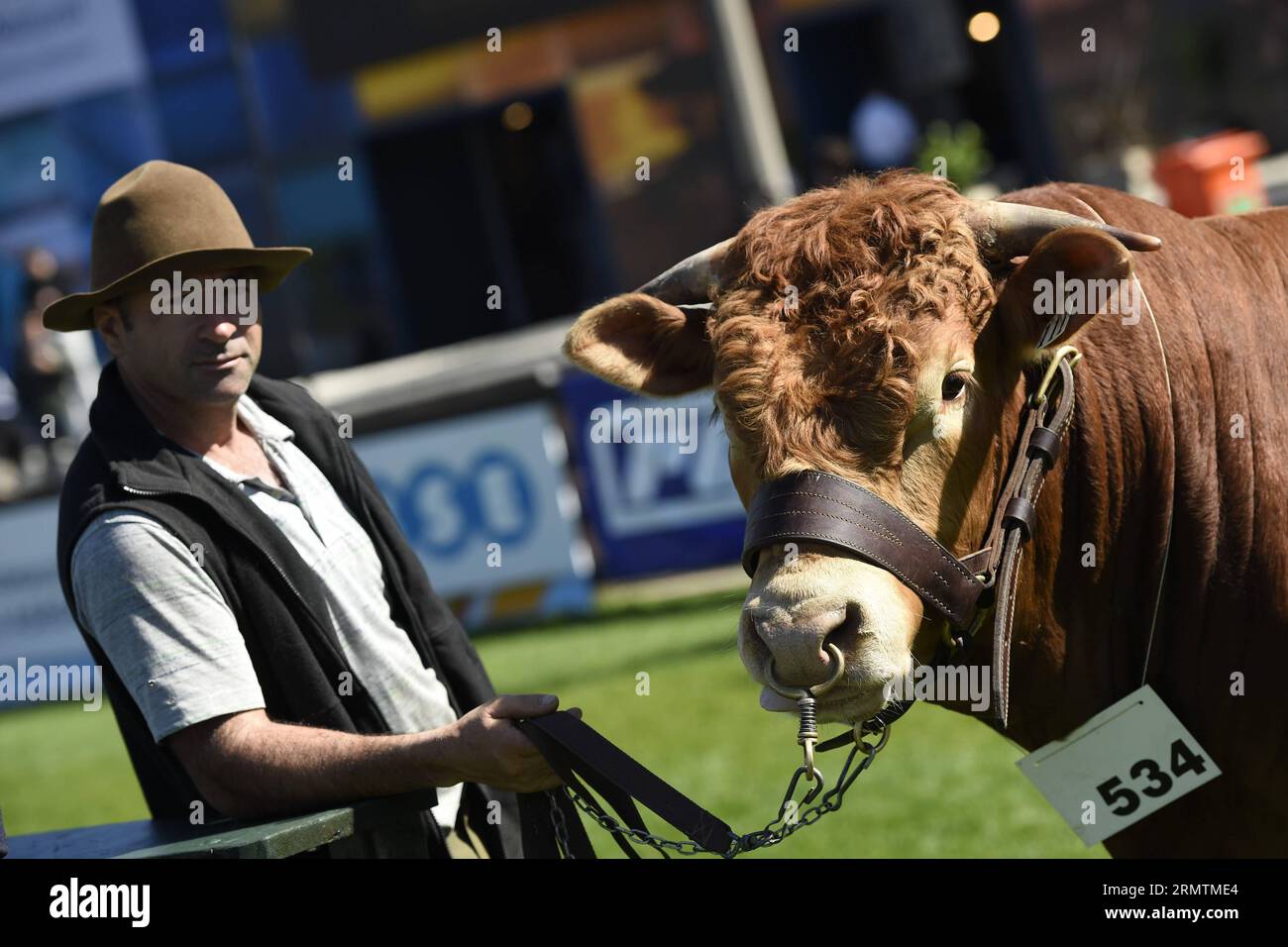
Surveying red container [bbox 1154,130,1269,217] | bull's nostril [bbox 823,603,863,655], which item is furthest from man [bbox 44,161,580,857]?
red container [bbox 1154,130,1269,217]

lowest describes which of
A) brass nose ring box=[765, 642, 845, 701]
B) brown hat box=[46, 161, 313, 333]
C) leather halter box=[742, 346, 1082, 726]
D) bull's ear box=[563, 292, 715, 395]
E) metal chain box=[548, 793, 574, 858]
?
metal chain box=[548, 793, 574, 858]

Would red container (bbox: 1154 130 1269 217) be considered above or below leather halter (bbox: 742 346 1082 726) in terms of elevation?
above

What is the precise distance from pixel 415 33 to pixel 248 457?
1368 cm

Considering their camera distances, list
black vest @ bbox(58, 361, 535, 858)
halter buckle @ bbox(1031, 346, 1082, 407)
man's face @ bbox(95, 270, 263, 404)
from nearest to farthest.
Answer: halter buckle @ bbox(1031, 346, 1082, 407) < black vest @ bbox(58, 361, 535, 858) < man's face @ bbox(95, 270, 263, 404)

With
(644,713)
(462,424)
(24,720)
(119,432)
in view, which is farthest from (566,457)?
(119,432)

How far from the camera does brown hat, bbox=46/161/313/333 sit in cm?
341

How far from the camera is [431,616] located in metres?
3.74

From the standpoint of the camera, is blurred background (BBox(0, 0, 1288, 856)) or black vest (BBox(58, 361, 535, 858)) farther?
blurred background (BBox(0, 0, 1288, 856))

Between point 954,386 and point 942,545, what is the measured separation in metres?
0.30

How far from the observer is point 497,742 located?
3.00 metres

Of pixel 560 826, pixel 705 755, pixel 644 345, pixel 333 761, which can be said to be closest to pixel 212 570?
pixel 333 761

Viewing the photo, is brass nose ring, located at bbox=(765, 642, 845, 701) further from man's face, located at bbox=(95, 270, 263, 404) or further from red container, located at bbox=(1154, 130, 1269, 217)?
red container, located at bbox=(1154, 130, 1269, 217)

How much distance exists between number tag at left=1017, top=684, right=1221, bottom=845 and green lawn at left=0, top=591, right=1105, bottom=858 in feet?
2.49

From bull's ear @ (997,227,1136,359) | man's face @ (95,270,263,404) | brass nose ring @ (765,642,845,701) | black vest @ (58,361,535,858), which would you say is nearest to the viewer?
brass nose ring @ (765,642,845,701)
